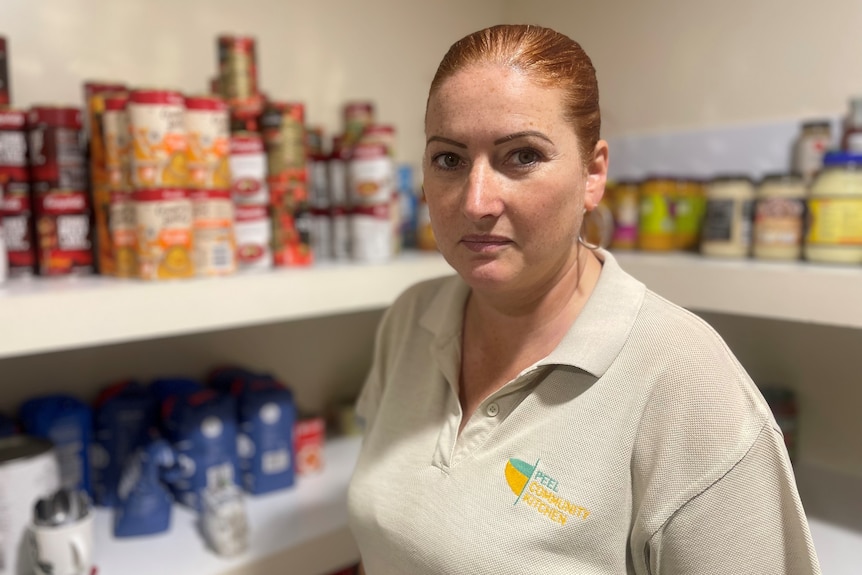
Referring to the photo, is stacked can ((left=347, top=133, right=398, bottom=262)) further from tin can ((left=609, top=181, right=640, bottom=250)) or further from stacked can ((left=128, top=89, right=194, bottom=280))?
tin can ((left=609, top=181, right=640, bottom=250))

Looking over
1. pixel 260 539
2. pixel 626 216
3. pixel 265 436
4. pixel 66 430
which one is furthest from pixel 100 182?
pixel 626 216

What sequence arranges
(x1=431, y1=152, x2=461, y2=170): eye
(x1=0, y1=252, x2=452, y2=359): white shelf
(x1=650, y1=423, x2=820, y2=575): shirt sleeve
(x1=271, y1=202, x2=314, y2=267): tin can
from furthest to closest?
1. (x1=271, y1=202, x2=314, y2=267): tin can
2. (x1=0, y1=252, x2=452, y2=359): white shelf
3. (x1=431, y1=152, x2=461, y2=170): eye
4. (x1=650, y1=423, x2=820, y2=575): shirt sleeve

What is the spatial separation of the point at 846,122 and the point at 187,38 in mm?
1326

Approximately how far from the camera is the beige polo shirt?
2.14 ft

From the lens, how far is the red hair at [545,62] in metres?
0.70

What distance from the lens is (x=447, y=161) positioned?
2.48 ft

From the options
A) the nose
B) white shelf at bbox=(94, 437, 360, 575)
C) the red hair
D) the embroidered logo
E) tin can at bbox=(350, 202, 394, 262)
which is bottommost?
white shelf at bbox=(94, 437, 360, 575)

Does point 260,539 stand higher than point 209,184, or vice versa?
point 209,184

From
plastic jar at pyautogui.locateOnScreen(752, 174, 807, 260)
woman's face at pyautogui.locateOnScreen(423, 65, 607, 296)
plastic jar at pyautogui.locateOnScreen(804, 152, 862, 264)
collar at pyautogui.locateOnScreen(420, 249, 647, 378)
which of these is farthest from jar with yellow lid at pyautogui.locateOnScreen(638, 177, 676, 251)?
woman's face at pyautogui.locateOnScreen(423, 65, 607, 296)

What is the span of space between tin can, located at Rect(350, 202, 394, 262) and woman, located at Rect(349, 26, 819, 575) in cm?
56

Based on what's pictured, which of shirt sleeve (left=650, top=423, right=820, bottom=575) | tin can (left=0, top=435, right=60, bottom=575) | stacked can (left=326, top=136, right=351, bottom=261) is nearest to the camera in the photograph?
shirt sleeve (left=650, top=423, right=820, bottom=575)

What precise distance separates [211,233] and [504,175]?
1.93 ft

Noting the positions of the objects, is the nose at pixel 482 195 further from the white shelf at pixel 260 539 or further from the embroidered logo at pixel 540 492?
the white shelf at pixel 260 539

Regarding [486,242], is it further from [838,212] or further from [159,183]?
[838,212]
